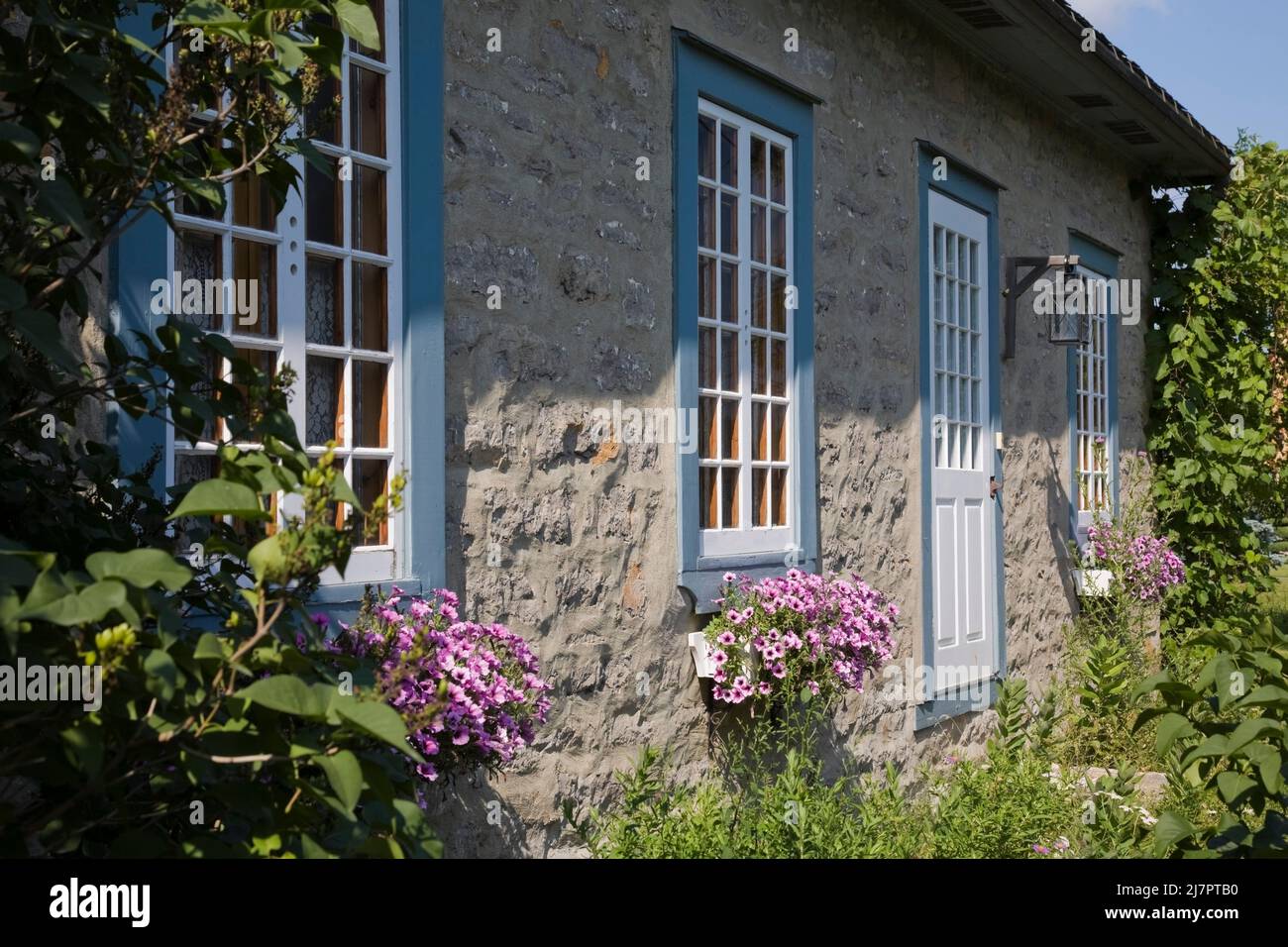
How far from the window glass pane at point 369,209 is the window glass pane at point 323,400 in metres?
0.35

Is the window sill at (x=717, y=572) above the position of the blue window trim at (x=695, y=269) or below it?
below

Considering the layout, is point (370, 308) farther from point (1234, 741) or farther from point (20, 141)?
point (1234, 741)

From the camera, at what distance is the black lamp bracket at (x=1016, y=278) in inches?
292

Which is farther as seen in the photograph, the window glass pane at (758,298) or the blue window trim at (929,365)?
the blue window trim at (929,365)

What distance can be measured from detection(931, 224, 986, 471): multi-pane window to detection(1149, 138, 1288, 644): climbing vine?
11.0 ft

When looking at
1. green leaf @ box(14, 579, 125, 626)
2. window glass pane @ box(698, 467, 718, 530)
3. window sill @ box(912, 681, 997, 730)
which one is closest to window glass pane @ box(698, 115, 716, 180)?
window glass pane @ box(698, 467, 718, 530)

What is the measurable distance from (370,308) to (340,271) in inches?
5.7

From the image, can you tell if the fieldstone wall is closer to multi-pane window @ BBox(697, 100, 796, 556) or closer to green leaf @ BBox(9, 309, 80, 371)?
multi-pane window @ BBox(697, 100, 796, 556)

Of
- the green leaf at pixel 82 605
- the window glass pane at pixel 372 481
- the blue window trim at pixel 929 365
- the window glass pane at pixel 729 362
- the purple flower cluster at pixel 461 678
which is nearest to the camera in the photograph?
the green leaf at pixel 82 605

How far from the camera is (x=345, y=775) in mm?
1551

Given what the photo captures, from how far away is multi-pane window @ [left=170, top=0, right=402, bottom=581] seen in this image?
3146 millimetres

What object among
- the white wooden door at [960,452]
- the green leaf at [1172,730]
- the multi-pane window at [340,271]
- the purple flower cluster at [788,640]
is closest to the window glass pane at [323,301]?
the multi-pane window at [340,271]

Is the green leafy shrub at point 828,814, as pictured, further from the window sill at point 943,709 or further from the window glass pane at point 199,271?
the window glass pane at point 199,271

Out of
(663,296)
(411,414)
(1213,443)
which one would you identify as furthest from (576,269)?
(1213,443)
